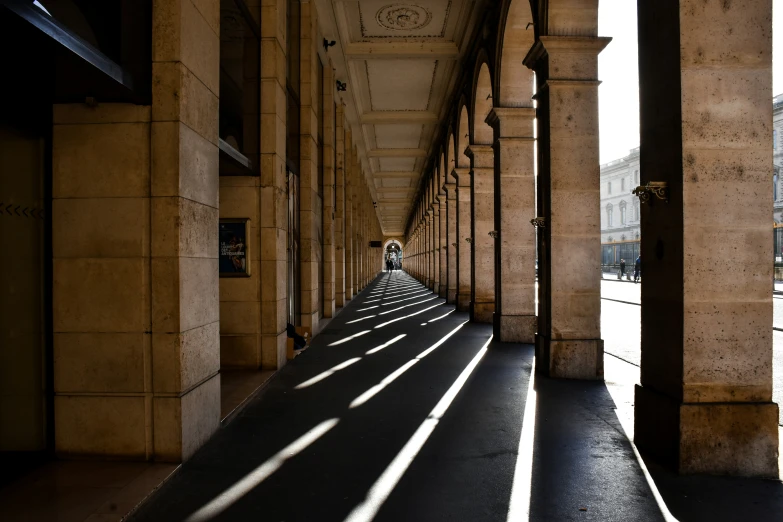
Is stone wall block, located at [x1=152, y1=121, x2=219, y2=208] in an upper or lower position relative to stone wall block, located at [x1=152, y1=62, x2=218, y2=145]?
lower

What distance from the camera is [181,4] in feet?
13.5

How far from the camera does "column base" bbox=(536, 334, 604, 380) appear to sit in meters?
7.02

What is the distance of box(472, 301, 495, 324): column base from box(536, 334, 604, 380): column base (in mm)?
6353

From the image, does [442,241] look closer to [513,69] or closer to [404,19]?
[404,19]

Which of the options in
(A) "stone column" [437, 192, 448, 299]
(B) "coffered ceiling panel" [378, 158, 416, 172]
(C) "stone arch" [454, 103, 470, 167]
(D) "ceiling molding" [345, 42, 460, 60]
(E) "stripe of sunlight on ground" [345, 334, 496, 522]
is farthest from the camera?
(B) "coffered ceiling panel" [378, 158, 416, 172]

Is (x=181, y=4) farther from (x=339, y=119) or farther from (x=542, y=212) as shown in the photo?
(x=339, y=119)

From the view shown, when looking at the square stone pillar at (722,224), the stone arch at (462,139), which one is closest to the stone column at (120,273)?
the square stone pillar at (722,224)

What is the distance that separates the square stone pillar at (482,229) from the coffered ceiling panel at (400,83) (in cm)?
383

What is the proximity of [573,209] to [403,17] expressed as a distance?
7908 millimetres

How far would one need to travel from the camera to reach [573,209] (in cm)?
709

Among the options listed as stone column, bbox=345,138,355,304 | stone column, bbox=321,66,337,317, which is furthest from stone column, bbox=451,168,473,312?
stone column, bbox=345,138,355,304

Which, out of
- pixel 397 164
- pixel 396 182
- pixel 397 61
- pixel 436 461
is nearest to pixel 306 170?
pixel 397 61

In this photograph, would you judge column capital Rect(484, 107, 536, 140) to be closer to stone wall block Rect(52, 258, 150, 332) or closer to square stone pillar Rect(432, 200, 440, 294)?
stone wall block Rect(52, 258, 150, 332)

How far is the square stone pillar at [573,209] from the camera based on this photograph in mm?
7047
